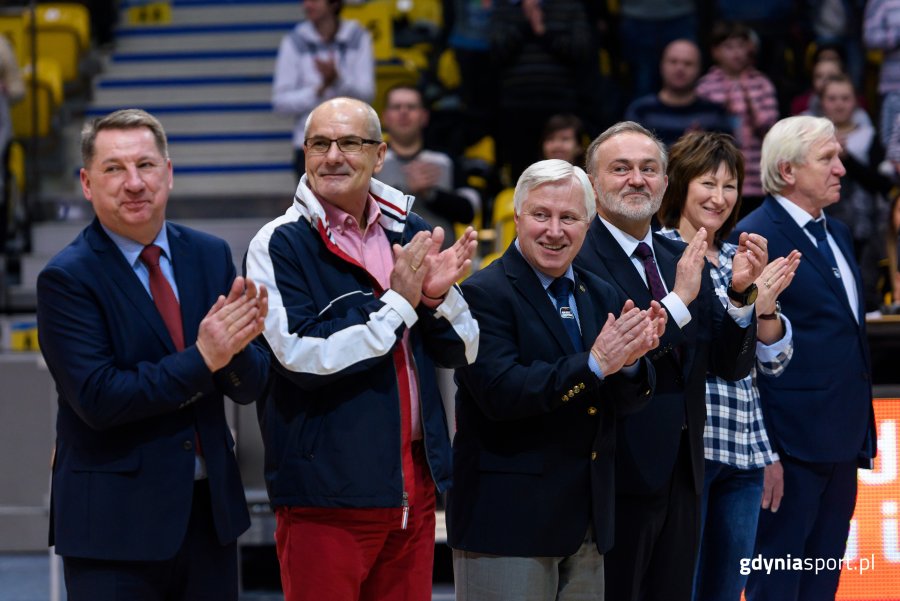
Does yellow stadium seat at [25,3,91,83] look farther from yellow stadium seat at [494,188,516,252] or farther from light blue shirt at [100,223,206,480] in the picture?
light blue shirt at [100,223,206,480]

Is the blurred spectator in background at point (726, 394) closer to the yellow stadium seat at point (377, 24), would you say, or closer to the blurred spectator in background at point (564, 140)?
the blurred spectator in background at point (564, 140)

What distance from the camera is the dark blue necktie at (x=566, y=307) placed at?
355 cm

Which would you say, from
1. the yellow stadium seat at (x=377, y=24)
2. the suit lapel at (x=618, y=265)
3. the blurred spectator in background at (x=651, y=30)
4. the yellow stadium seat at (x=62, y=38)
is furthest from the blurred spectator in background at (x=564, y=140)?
the yellow stadium seat at (x=62, y=38)

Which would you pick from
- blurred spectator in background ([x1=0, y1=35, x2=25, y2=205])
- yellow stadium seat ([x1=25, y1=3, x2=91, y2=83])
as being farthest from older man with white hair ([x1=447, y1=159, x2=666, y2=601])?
yellow stadium seat ([x1=25, y1=3, x2=91, y2=83])

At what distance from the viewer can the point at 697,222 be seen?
14.0 feet

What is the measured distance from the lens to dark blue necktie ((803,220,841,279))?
4484 millimetres

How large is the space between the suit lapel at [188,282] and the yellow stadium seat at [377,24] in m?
7.00

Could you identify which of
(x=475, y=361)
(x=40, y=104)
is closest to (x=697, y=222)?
(x=475, y=361)

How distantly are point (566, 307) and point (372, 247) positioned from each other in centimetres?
55

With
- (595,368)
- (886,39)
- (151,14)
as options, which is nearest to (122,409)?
(595,368)

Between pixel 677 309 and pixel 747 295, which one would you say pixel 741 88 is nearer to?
pixel 747 295

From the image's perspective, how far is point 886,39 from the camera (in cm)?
852

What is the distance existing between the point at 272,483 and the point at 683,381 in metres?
1.24

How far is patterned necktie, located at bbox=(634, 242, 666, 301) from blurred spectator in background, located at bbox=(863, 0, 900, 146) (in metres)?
4.96
